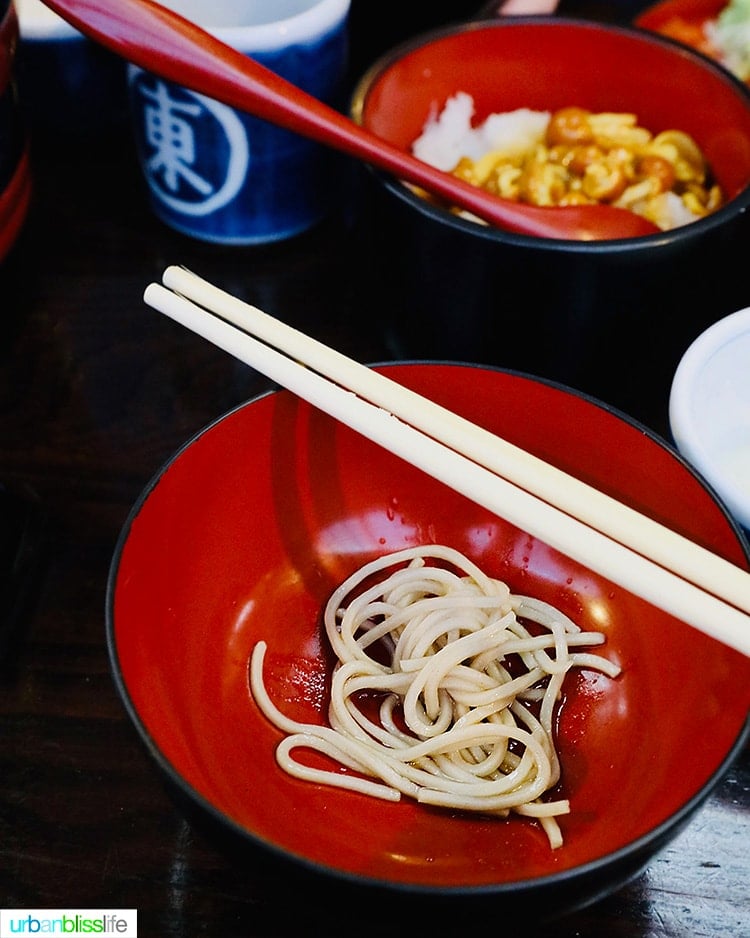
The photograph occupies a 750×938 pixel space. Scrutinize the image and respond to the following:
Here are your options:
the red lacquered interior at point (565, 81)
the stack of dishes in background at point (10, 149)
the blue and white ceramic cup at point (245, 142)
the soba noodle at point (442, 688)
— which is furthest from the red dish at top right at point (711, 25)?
the soba noodle at point (442, 688)

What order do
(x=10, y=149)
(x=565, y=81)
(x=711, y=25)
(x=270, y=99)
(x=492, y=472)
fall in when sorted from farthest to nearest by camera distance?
1. (x=711, y=25)
2. (x=565, y=81)
3. (x=10, y=149)
4. (x=270, y=99)
5. (x=492, y=472)

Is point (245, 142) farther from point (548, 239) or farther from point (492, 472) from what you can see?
point (492, 472)

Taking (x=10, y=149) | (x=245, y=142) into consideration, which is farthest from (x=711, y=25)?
(x=10, y=149)

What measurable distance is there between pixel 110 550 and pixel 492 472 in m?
0.46

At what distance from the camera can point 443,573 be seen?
89 cm

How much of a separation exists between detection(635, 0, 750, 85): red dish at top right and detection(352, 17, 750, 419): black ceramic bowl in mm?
417

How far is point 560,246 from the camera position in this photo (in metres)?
0.92

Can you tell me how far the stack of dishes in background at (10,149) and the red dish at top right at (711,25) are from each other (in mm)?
1043

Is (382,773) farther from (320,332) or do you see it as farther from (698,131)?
(698,131)

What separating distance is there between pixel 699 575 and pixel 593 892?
24cm

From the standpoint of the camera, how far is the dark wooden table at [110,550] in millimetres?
745

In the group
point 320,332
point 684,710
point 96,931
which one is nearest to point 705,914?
point 684,710

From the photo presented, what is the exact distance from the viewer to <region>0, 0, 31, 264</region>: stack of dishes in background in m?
1.02

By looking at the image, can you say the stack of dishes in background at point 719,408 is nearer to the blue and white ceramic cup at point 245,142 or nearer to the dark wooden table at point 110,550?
the dark wooden table at point 110,550
